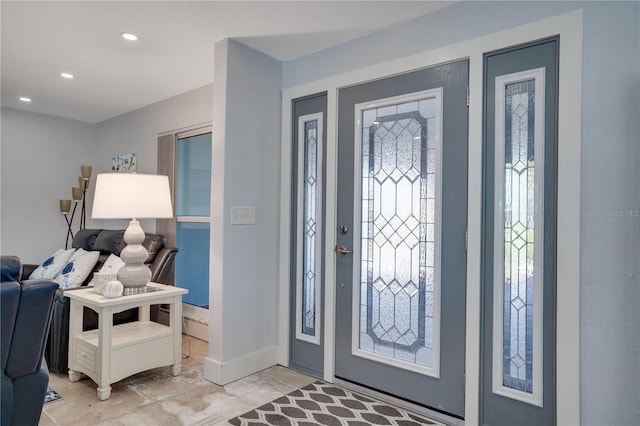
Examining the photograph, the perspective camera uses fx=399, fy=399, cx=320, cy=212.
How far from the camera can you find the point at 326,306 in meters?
2.71

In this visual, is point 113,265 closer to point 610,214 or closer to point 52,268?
point 52,268

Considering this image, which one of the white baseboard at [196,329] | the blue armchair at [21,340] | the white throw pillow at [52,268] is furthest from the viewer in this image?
the white baseboard at [196,329]

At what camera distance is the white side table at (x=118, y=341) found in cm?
238

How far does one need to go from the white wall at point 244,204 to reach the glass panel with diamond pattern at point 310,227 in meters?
0.24

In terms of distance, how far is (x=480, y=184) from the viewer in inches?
82.4

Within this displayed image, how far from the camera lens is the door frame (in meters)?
1.81

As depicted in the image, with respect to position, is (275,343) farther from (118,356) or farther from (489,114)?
(489,114)

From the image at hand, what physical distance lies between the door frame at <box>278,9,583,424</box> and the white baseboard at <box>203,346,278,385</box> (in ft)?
1.57

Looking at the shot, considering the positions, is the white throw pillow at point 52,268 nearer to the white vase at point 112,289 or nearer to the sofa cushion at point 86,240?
the sofa cushion at point 86,240

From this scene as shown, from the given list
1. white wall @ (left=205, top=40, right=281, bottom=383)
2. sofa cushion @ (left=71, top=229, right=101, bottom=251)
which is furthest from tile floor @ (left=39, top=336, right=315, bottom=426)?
sofa cushion @ (left=71, top=229, right=101, bottom=251)

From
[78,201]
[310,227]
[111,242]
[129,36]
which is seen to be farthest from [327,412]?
[78,201]

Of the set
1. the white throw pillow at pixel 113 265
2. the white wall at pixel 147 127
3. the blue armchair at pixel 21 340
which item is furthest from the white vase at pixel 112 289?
the white wall at pixel 147 127

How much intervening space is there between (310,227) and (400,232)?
738 mm

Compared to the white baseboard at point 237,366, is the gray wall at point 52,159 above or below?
above
